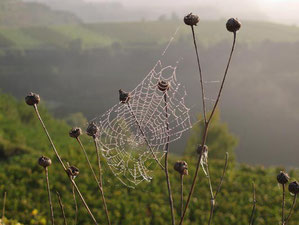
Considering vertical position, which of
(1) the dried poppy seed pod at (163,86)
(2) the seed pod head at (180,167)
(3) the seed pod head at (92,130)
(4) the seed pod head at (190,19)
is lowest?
(2) the seed pod head at (180,167)

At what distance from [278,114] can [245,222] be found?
41286 millimetres

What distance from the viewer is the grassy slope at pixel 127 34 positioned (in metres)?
66.9

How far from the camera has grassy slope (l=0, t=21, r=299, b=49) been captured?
66.9 m

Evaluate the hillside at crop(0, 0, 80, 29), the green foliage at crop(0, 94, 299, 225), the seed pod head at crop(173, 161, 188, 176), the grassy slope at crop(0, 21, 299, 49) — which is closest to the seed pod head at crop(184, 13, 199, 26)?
the seed pod head at crop(173, 161, 188, 176)

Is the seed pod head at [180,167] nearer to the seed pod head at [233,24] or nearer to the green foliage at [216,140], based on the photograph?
the seed pod head at [233,24]

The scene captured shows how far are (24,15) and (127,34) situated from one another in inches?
1010

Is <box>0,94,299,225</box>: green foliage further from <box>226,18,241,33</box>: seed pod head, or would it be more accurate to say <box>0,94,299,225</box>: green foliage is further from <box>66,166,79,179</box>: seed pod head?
<box>226,18,241,33</box>: seed pod head

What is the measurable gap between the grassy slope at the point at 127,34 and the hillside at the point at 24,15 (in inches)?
300

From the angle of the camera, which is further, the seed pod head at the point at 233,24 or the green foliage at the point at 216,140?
the green foliage at the point at 216,140

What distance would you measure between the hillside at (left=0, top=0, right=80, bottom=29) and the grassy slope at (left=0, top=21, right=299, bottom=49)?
761 centimetres

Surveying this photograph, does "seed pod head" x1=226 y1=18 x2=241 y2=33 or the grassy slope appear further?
the grassy slope

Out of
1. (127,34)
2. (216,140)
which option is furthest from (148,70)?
(216,140)

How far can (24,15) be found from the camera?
89.2 m

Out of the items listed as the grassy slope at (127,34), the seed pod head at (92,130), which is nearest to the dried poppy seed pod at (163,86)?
the seed pod head at (92,130)
